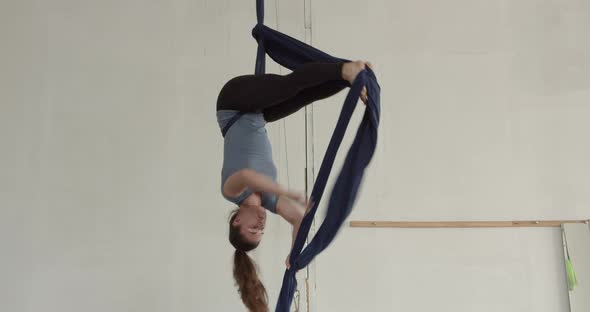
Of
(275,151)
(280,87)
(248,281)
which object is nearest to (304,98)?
(280,87)

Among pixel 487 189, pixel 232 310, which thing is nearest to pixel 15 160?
pixel 232 310

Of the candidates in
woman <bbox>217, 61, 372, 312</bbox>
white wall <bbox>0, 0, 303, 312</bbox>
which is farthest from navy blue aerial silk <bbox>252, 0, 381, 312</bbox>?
white wall <bbox>0, 0, 303, 312</bbox>

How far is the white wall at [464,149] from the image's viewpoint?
2832 millimetres

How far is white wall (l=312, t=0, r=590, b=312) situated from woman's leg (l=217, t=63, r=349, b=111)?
134 cm

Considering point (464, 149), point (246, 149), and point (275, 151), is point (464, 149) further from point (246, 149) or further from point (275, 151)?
point (246, 149)

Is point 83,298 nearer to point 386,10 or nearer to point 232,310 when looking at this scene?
point 232,310

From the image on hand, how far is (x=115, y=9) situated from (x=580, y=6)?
266 centimetres

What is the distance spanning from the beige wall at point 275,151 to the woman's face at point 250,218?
1.17 metres

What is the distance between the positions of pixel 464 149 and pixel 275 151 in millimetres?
1037

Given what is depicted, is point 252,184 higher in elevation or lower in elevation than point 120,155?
lower

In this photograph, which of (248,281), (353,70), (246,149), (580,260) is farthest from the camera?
(580,260)

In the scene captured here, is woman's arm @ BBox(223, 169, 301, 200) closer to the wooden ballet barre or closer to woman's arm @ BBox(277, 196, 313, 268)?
woman's arm @ BBox(277, 196, 313, 268)

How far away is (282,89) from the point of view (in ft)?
4.88

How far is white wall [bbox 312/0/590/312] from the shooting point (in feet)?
9.29
